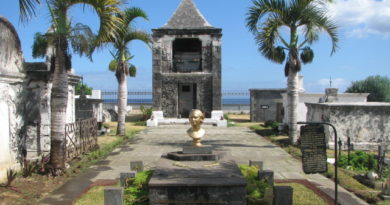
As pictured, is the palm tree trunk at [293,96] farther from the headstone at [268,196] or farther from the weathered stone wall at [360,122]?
the headstone at [268,196]

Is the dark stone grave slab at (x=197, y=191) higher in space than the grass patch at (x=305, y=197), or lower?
higher

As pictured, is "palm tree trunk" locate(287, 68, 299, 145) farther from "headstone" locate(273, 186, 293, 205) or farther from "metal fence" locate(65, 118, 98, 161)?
"headstone" locate(273, 186, 293, 205)

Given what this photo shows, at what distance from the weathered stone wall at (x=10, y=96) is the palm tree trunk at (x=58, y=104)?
957mm

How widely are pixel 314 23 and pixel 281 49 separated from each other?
1.57 metres

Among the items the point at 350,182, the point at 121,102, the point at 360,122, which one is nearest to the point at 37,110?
the point at 121,102

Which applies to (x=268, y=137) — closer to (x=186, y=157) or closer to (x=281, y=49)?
(x=281, y=49)

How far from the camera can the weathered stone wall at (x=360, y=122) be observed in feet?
49.7

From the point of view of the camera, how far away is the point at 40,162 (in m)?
10.8

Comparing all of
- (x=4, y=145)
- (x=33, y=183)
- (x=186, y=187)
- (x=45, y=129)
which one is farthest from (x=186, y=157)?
(x=45, y=129)

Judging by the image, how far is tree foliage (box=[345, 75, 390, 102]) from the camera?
36384mm

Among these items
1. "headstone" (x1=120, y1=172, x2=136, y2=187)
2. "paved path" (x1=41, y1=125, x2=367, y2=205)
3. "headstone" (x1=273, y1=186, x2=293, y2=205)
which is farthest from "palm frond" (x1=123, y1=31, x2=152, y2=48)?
"headstone" (x1=273, y1=186, x2=293, y2=205)

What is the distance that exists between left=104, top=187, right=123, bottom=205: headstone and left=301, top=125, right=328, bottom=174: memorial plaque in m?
3.09

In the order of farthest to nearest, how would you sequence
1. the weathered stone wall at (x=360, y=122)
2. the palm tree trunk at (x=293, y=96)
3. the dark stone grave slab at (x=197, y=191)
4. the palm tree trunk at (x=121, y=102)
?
1. the palm tree trunk at (x=121, y=102)
2. the palm tree trunk at (x=293, y=96)
3. the weathered stone wall at (x=360, y=122)
4. the dark stone grave slab at (x=197, y=191)

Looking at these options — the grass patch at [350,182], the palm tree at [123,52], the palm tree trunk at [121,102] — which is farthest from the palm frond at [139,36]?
the grass patch at [350,182]
